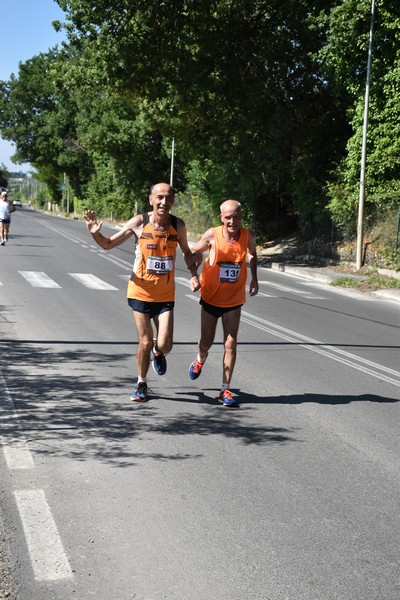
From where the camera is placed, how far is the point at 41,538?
416 centimetres

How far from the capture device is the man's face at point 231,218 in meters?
7.23

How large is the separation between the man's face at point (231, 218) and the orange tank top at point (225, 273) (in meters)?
0.13

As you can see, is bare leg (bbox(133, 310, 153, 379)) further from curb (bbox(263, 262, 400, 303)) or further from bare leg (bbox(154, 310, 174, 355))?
curb (bbox(263, 262, 400, 303))

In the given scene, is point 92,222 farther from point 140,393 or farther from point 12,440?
point 12,440

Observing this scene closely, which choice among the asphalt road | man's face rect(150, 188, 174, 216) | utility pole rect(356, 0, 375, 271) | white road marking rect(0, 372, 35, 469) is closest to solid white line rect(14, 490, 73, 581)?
the asphalt road

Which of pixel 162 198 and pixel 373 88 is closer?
pixel 162 198

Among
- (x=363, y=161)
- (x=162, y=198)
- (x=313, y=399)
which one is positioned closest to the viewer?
(x=162, y=198)

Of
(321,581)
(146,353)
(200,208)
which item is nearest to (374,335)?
(146,353)

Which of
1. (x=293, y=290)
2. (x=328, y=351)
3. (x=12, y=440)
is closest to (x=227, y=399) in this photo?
(x=12, y=440)

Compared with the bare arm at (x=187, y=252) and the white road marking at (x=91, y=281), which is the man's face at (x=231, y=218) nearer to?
the bare arm at (x=187, y=252)

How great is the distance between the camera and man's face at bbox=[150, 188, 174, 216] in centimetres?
698

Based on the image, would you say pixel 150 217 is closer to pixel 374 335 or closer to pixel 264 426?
pixel 264 426

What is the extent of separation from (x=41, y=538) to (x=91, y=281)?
534 inches

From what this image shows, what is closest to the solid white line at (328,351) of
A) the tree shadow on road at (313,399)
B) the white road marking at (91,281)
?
the tree shadow on road at (313,399)
